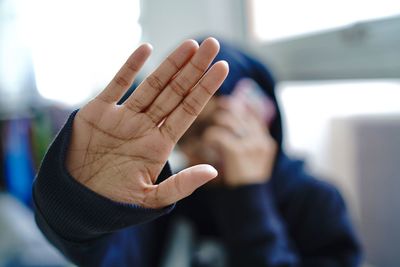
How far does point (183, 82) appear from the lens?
1.12 feet

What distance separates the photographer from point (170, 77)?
347mm

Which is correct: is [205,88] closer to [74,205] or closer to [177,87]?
[177,87]

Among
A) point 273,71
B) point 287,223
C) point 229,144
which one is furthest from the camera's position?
point 273,71

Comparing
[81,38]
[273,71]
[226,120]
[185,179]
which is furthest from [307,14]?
[185,179]

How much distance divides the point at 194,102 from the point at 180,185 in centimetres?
8

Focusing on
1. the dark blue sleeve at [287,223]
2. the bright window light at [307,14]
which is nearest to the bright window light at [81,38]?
the bright window light at [307,14]

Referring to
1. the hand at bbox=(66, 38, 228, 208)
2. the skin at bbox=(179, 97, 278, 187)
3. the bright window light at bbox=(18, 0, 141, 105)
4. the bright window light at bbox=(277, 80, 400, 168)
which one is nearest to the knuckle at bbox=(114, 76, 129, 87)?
the hand at bbox=(66, 38, 228, 208)

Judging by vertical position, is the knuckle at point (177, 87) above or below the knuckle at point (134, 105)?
above

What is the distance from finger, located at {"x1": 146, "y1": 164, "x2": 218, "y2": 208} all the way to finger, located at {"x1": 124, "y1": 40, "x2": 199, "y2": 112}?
0.25ft

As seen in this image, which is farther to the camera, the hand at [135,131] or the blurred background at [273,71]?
the blurred background at [273,71]

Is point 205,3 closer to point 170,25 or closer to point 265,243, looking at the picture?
point 170,25

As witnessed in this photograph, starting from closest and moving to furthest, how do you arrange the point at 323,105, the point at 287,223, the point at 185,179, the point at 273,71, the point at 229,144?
the point at 185,179 → the point at 229,144 → the point at 287,223 → the point at 323,105 → the point at 273,71

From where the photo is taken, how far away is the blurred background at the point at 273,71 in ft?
2.63

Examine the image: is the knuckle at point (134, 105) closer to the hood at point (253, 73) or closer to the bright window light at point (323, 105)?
the hood at point (253, 73)
